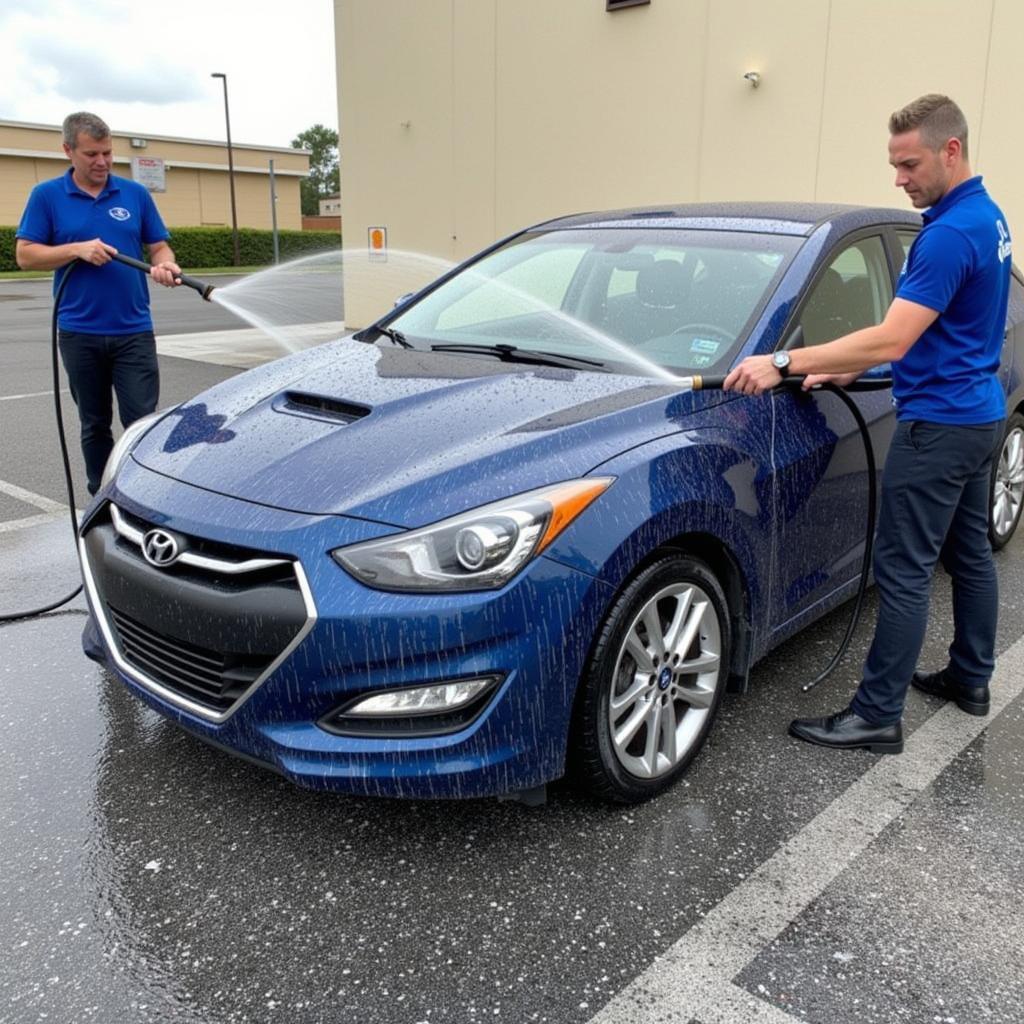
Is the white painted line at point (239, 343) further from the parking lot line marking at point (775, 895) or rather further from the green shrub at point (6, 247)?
the green shrub at point (6, 247)

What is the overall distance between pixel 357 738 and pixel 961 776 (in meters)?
1.85

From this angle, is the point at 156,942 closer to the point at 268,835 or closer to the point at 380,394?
the point at 268,835

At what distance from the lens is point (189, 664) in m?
2.49

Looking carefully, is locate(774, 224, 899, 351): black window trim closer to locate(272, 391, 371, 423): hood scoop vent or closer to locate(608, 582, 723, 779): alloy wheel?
locate(608, 582, 723, 779): alloy wheel

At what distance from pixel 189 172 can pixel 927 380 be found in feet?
167

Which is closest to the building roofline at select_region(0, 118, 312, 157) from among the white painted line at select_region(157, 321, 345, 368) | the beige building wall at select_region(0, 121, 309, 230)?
the beige building wall at select_region(0, 121, 309, 230)

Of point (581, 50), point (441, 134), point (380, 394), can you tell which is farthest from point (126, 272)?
point (441, 134)

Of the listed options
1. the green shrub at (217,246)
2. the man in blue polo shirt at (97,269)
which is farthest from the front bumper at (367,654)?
the green shrub at (217,246)

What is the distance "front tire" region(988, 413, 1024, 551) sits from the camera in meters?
4.63

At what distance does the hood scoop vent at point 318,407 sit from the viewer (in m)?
2.85

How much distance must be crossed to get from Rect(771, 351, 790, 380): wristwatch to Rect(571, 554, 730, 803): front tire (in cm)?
59

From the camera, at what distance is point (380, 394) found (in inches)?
117

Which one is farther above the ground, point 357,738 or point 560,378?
point 560,378

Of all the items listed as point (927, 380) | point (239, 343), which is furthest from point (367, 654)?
point (239, 343)
